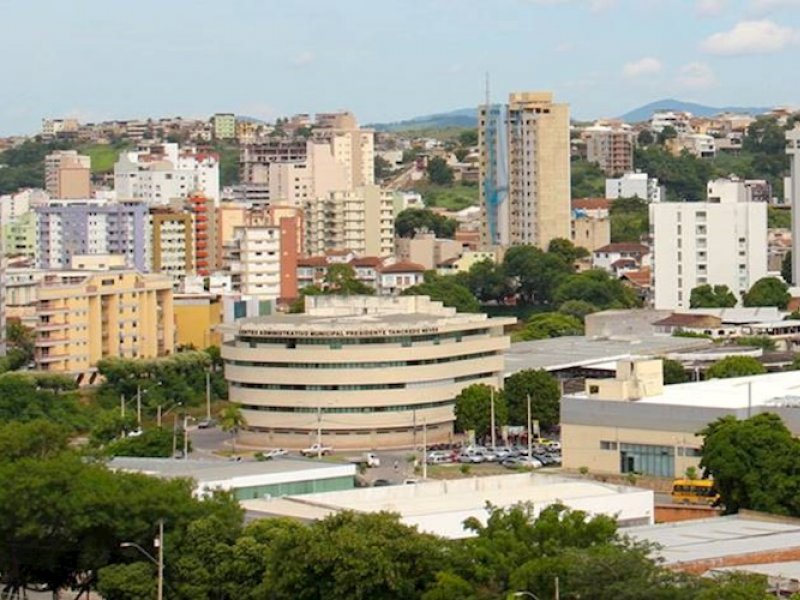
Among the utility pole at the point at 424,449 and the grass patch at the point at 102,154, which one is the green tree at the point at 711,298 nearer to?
the utility pole at the point at 424,449

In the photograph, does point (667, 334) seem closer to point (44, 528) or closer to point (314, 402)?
point (314, 402)

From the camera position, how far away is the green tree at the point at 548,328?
182ft

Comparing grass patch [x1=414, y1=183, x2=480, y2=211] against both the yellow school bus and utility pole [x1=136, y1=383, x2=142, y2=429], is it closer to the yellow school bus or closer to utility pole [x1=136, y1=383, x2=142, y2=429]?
utility pole [x1=136, y1=383, x2=142, y2=429]

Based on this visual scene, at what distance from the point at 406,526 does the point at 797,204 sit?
1651 inches

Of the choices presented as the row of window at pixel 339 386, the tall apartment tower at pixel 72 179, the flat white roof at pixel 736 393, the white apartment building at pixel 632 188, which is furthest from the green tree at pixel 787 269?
the flat white roof at pixel 736 393

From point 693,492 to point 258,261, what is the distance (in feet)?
110

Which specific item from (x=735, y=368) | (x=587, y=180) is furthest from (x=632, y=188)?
(x=735, y=368)

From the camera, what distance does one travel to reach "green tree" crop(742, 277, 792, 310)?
59.0 metres

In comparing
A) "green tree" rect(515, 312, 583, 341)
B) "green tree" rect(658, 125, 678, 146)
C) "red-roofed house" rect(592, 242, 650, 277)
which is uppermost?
"green tree" rect(658, 125, 678, 146)

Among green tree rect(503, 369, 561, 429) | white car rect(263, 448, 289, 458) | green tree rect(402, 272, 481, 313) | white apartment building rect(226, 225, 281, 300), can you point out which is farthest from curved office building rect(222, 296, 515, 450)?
white apartment building rect(226, 225, 281, 300)

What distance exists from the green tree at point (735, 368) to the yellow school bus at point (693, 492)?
11025mm

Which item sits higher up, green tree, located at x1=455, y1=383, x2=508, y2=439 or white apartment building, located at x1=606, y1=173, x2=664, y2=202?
white apartment building, located at x1=606, y1=173, x2=664, y2=202

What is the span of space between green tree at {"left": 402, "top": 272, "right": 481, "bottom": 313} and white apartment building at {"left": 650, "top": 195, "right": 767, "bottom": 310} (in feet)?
15.3

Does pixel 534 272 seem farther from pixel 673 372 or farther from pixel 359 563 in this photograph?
pixel 359 563
